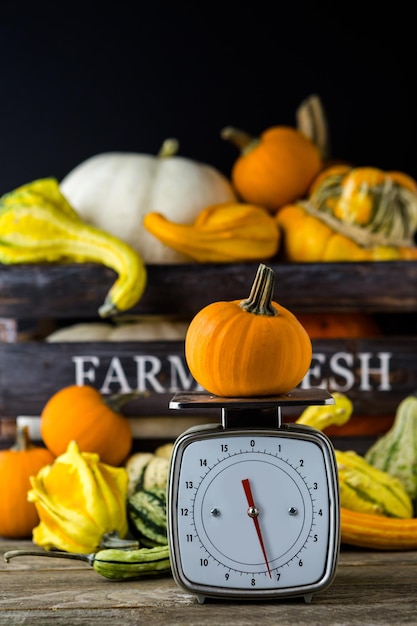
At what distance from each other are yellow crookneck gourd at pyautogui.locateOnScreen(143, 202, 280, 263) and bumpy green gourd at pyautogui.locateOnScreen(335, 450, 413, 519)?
1.84 ft

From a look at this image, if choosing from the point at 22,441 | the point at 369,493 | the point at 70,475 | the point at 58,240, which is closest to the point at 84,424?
the point at 22,441

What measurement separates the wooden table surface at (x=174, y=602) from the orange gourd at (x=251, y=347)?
0.86 feet

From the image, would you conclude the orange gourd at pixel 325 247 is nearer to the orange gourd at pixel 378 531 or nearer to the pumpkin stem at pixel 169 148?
the pumpkin stem at pixel 169 148

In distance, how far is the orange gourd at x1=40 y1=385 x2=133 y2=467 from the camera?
1.55m

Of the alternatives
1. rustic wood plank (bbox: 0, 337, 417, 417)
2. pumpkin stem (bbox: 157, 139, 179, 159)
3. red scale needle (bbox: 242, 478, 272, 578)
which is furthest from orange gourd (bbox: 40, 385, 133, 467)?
pumpkin stem (bbox: 157, 139, 179, 159)

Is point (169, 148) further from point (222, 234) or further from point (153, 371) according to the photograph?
point (153, 371)

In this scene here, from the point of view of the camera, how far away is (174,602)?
42.7 inches

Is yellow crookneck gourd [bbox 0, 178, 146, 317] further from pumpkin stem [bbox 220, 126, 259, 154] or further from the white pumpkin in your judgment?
pumpkin stem [bbox 220, 126, 259, 154]

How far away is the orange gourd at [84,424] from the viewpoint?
5.08ft

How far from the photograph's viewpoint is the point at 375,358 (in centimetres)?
176

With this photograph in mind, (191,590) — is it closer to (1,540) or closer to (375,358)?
(1,540)

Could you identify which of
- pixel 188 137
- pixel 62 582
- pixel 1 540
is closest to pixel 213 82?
Answer: pixel 188 137

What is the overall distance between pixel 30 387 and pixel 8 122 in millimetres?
797

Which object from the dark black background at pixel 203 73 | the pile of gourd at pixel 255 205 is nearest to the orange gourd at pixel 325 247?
the pile of gourd at pixel 255 205
